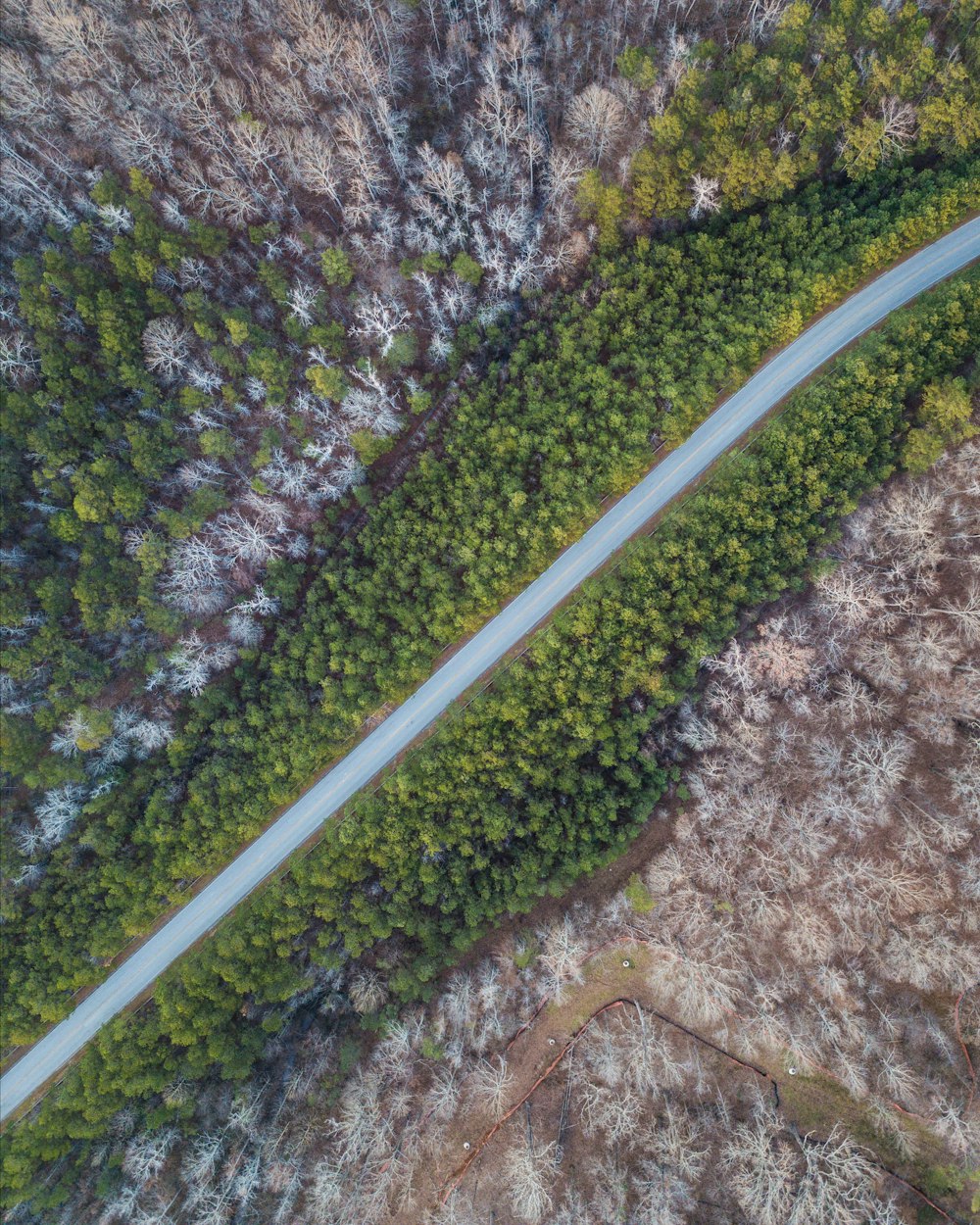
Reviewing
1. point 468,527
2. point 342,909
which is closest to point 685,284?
point 468,527

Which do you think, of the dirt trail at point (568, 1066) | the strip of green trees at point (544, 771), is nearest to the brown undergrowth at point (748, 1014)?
the dirt trail at point (568, 1066)

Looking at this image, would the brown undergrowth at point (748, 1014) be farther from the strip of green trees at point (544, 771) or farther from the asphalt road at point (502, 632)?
the asphalt road at point (502, 632)

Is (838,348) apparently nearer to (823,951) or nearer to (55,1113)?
(823,951)

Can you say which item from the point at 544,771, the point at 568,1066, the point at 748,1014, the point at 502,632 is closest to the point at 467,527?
the point at 502,632

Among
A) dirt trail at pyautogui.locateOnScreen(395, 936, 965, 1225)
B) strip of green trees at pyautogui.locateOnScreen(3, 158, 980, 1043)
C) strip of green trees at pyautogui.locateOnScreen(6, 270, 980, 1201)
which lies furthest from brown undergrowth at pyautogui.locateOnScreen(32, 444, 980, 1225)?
strip of green trees at pyautogui.locateOnScreen(3, 158, 980, 1043)

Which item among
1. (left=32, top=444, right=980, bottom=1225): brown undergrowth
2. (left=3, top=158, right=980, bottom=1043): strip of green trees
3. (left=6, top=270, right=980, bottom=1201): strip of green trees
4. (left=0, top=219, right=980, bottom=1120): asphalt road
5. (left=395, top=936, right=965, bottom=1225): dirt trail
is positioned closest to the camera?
(left=32, top=444, right=980, bottom=1225): brown undergrowth

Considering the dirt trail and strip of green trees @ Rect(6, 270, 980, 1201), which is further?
strip of green trees @ Rect(6, 270, 980, 1201)

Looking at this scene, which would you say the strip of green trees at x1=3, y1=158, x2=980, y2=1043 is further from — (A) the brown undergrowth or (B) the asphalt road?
(A) the brown undergrowth
